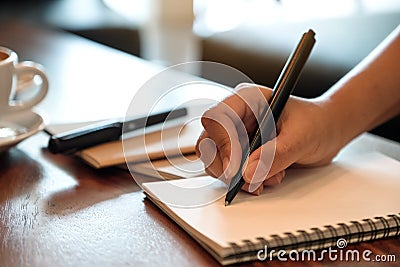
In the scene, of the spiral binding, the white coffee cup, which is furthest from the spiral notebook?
the white coffee cup

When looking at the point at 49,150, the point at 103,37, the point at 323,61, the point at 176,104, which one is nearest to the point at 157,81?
the point at 176,104

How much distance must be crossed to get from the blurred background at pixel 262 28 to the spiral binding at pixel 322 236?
200 mm

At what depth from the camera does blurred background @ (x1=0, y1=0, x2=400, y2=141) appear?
64.1 inches

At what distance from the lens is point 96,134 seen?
715 millimetres

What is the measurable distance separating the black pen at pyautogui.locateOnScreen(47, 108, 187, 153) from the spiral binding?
0.89ft

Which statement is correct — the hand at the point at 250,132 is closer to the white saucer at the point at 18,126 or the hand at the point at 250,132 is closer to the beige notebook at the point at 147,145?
the beige notebook at the point at 147,145

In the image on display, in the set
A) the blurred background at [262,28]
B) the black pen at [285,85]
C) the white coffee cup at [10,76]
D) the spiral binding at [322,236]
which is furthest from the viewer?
the blurred background at [262,28]

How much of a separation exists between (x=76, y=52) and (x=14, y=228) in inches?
31.8

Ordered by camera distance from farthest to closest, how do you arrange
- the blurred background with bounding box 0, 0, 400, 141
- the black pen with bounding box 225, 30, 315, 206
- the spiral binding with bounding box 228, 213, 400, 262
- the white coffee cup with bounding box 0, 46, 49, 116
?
the blurred background with bounding box 0, 0, 400, 141 → the white coffee cup with bounding box 0, 46, 49, 116 → the black pen with bounding box 225, 30, 315, 206 → the spiral binding with bounding box 228, 213, 400, 262

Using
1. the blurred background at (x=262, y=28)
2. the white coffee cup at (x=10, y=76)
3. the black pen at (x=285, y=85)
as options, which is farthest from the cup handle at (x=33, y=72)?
the black pen at (x=285, y=85)

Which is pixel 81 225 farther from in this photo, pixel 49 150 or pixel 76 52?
pixel 76 52

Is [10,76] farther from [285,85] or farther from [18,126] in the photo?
[285,85]

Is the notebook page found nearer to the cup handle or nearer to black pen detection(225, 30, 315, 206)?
black pen detection(225, 30, 315, 206)

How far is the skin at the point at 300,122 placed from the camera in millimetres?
588
